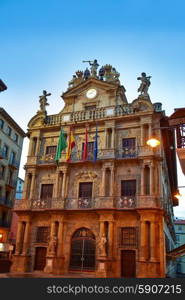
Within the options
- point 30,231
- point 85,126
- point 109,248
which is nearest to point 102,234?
point 109,248

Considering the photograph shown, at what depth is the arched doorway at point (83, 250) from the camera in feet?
73.2

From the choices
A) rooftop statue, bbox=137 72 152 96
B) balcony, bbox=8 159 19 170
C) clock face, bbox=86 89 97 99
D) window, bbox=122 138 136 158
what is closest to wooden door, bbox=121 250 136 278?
window, bbox=122 138 136 158

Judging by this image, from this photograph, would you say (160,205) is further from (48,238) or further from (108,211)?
(48,238)

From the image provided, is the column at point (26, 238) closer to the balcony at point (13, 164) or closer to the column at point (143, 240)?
the column at point (143, 240)

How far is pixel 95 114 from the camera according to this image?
26984mm

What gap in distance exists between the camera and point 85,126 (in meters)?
26.9

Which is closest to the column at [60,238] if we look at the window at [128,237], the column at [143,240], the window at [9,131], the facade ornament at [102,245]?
the facade ornament at [102,245]

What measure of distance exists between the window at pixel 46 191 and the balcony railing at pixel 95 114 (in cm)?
634

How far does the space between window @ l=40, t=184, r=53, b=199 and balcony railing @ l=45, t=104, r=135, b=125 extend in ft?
20.8

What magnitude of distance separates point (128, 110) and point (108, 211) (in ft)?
31.3

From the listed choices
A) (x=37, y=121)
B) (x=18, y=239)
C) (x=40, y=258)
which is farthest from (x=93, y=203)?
(x=37, y=121)

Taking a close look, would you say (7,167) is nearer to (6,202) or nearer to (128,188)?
(6,202)

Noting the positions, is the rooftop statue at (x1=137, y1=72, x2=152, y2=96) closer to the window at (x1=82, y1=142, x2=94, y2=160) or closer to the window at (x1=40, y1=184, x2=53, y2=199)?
the window at (x1=82, y1=142, x2=94, y2=160)

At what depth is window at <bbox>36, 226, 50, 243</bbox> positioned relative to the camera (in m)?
24.5
